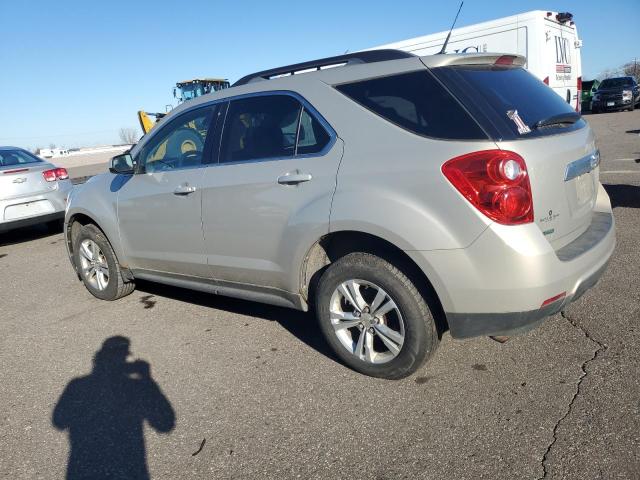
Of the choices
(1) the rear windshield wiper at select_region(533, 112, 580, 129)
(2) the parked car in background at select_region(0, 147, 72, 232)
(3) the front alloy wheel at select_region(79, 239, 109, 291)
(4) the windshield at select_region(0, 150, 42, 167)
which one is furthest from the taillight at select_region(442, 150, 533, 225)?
(4) the windshield at select_region(0, 150, 42, 167)

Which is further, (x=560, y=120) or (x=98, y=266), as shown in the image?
(x=98, y=266)

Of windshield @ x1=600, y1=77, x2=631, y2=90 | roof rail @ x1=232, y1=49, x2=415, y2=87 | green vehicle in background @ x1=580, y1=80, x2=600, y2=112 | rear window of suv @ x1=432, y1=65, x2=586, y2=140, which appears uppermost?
roof rail @ x1=232, y1=49, x2=415, y2=87

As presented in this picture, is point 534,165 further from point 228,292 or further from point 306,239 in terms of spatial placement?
point 228,292

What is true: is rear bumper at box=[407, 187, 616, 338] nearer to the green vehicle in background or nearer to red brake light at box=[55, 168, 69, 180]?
red brake light at box=[55, 168, 69, 180]

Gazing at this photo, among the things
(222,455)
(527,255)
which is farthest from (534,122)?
(222,455)

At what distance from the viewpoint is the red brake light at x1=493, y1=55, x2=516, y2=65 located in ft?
10.1

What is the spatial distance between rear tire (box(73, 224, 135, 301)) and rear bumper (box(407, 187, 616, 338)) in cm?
326

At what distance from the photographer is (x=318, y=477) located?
234 cm

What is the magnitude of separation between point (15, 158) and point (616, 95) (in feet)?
93.0

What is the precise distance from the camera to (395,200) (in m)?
2.71

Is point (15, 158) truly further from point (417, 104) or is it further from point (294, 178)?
point (417, 104)

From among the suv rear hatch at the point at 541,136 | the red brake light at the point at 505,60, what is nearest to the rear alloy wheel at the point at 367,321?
the suv rear hatch at the point at 541,136

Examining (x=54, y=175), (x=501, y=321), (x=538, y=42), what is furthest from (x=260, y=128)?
(x=538, y=42)

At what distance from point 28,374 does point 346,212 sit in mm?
2615
